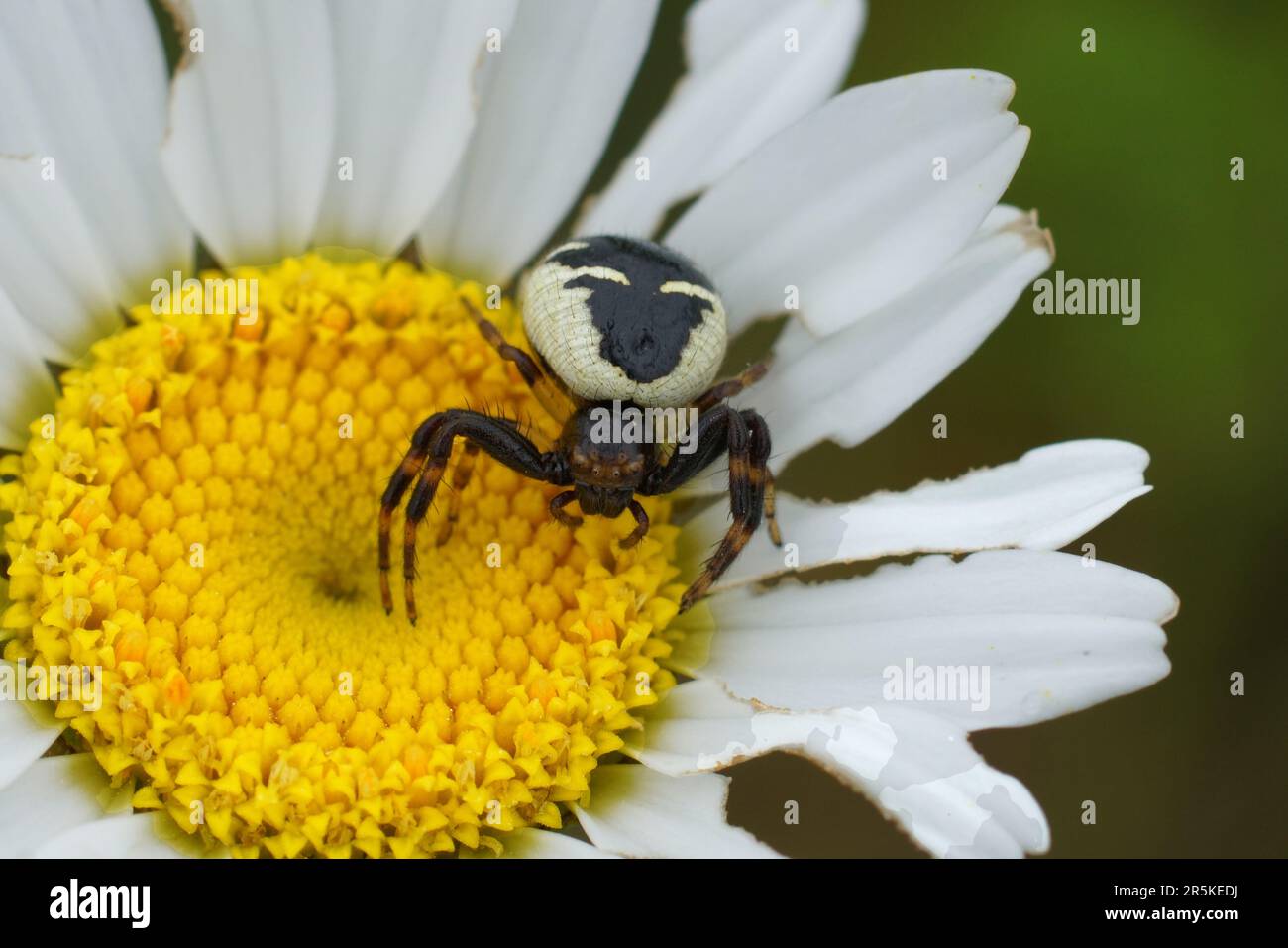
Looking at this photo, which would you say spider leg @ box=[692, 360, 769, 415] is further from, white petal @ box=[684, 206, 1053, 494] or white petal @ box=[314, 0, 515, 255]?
white petal @ box=[314, 0, 515, 255]

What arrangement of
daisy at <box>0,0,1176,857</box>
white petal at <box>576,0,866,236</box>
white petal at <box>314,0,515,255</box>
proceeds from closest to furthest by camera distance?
daisy at <box>0,0,1176,857</box> → white petal at <box>314,0,515,255</box> → white petal at <box>576,0,866,236</box>

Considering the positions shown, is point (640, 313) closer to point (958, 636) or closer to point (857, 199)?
point (857, 199)

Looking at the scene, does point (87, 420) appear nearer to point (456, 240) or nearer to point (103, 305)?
point (103, 305)
